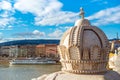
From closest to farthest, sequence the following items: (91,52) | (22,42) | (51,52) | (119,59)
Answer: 1. (91,52)
2. (119,59)
3. (51,52)
4. (22,42)

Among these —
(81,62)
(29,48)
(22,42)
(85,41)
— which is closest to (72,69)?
(81,62)

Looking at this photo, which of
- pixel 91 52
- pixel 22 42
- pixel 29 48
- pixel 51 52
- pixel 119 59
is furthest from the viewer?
pixel 22 42

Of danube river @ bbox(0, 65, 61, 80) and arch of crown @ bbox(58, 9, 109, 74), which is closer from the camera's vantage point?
arch of crown @ bbox(58, 9, 109, 74)

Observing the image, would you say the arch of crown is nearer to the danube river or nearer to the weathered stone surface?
the weathered stone surface

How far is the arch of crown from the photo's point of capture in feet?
17.0

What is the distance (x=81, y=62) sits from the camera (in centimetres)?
516

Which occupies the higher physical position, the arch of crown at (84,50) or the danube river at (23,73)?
the arch of crown at (84,50)

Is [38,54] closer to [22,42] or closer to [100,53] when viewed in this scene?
[22,42]

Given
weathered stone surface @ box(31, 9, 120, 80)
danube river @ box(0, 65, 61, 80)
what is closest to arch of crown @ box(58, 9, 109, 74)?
weathered stone surface @ box(31, 9, 120, 80)

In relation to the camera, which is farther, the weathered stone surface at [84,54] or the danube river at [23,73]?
the danube river at [23,73]

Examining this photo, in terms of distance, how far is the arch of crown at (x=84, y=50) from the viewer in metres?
5.17

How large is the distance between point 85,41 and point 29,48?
77853 mm

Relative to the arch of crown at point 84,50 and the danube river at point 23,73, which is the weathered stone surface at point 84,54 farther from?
the danube river at point 23,73

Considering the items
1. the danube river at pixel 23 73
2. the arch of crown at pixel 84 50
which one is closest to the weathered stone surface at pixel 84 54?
the arch of crown at pixel 84 50
